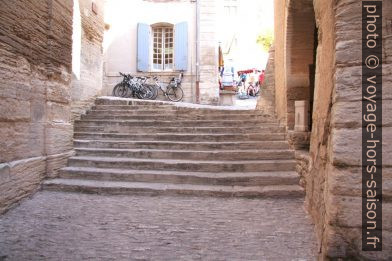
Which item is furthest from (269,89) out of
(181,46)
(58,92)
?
(181,46)

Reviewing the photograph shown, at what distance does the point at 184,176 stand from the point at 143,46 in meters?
9.44

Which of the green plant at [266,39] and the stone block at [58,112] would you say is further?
the green plant at [266,39]

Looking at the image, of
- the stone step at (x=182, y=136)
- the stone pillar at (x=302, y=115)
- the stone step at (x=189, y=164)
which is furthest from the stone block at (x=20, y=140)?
the stone pillar at (x=302, y=115)

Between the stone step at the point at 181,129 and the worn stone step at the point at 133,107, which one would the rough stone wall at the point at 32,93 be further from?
the worn stone step at the point at 133,107

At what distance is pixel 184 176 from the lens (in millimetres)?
5066

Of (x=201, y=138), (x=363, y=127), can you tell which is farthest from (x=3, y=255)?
(x=201, y=138)

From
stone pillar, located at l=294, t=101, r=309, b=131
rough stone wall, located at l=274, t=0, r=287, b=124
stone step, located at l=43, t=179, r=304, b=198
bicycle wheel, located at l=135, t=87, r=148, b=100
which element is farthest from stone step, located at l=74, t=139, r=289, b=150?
bicycle wheel, located at l=135, t=87, r=148, b=100

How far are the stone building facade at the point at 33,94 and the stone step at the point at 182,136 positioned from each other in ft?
4.08

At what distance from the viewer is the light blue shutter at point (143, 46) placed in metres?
13.4

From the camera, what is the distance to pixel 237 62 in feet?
118

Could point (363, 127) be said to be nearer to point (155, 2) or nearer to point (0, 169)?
point (0, 169)

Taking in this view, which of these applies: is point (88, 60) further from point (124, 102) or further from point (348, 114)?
point (348, 114)

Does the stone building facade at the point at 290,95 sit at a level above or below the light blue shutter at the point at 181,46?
below

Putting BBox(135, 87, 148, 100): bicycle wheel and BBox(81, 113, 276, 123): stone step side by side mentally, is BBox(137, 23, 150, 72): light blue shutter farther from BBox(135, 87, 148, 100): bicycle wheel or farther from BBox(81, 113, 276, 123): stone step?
BBox(81, 113, 276, 123): stone step
